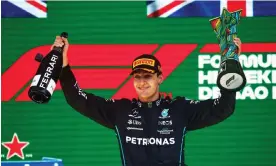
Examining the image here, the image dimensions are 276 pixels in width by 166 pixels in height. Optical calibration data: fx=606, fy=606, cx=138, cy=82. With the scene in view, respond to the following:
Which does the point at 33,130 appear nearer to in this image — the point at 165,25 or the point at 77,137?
the point at 77,137

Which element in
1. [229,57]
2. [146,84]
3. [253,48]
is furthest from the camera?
[253,48]

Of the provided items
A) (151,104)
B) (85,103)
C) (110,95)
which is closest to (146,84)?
(151,104)

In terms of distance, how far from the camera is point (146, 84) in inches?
164

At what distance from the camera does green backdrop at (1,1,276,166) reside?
22.2ft

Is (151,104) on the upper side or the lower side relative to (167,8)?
lower

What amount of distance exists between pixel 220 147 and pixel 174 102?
2.61 meters

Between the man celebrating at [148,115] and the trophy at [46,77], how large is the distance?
3.1 inches

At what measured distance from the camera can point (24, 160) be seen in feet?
22.1

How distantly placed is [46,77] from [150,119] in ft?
2.55

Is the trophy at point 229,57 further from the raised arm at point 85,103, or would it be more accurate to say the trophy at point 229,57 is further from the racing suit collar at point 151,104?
the raised arm at point 85,103

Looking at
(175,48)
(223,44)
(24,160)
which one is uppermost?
(175,48)

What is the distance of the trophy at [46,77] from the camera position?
13.1ft

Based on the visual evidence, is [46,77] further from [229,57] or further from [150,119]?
[229,57]

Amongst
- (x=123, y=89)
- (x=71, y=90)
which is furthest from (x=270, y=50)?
(x=71, y=90)
